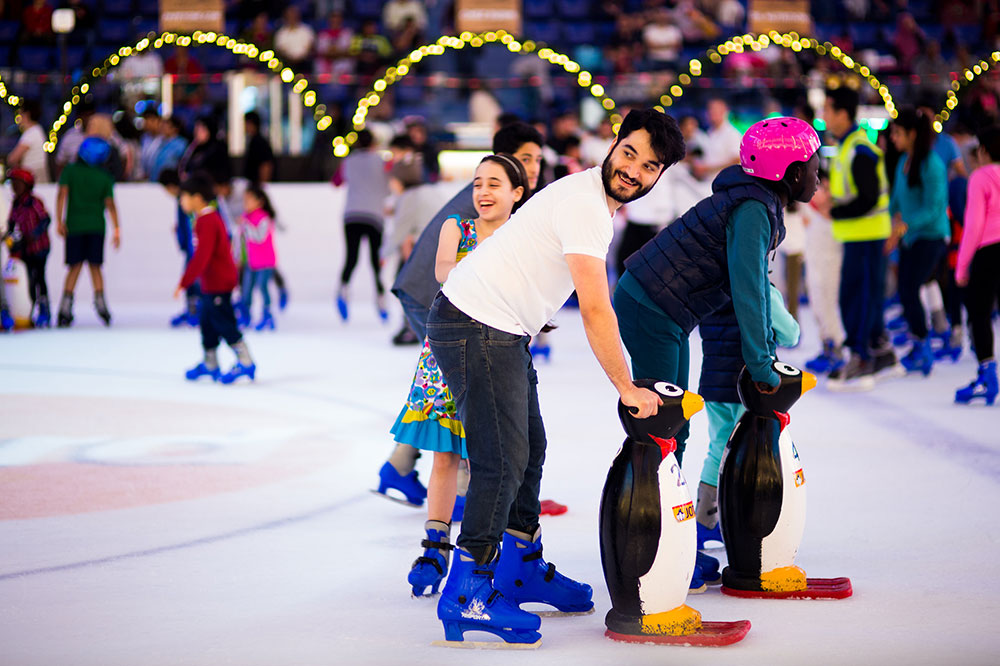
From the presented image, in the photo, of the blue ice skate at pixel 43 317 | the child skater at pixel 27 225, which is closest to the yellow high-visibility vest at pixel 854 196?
the child skater at pixel 27 225

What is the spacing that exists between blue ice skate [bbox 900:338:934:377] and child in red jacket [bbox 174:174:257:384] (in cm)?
381

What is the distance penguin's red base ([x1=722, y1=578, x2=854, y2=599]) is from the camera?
3.11 metres

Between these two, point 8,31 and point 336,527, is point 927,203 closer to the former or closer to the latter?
point 336,527

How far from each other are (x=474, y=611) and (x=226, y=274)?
454 cm

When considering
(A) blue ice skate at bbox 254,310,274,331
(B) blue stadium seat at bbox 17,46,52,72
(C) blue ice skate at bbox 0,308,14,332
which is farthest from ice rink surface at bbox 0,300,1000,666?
(B) blue stadium seat at bbox 17,46,52,72

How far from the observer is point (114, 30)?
1578cm

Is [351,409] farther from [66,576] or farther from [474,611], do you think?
[474,611]

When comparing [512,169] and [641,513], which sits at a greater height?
[512,169]

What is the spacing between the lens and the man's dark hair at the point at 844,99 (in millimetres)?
6293

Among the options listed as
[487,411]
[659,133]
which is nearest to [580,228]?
[659,133]

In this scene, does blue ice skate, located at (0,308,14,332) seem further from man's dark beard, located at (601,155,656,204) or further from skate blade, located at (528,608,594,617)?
man's dark beard, located at (601,155,656,204)

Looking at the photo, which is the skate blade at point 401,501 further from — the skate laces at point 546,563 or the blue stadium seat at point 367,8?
the blue stadium seat at point 367,8

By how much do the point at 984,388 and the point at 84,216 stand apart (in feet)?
23.7

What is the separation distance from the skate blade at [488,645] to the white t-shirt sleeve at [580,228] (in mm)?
874
